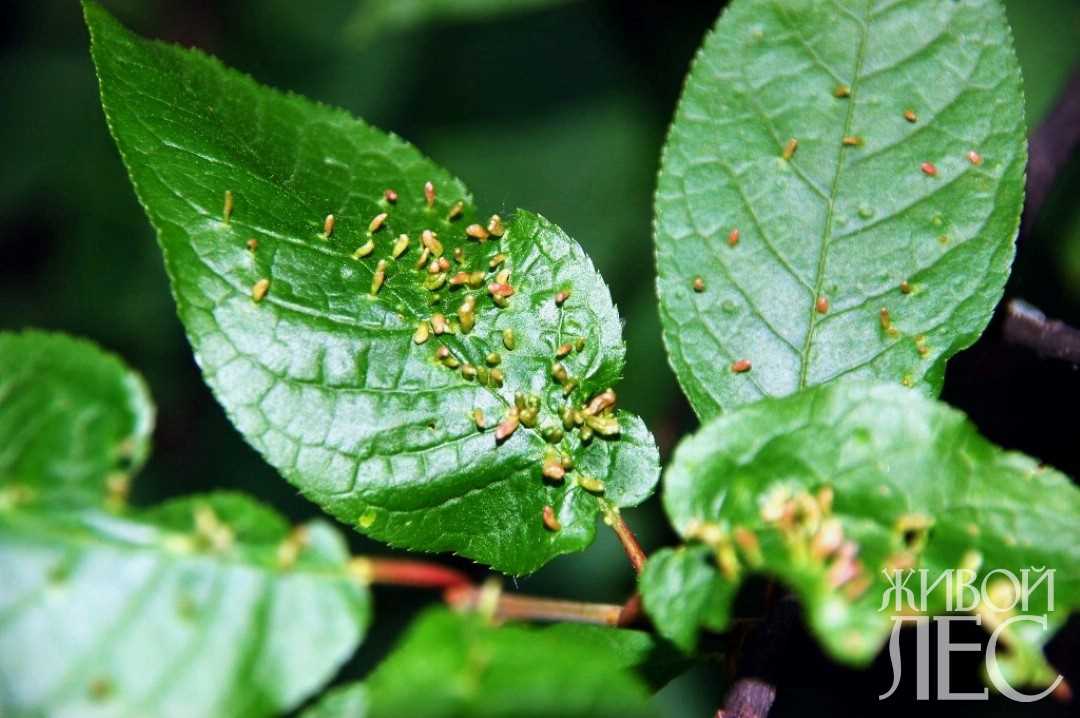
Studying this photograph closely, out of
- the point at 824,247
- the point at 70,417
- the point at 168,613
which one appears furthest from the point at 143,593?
the point at 824,247

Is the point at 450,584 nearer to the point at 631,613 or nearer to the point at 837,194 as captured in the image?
the point at 631,613

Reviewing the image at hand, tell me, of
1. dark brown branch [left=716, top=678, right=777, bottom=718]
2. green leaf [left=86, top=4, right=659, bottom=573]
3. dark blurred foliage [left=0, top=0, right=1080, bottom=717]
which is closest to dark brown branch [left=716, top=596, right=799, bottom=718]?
dark brown branch [left=716, top=678, right=777, bottom=718]

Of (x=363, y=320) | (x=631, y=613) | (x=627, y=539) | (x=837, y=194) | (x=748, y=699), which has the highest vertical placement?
(x=363, y=320)

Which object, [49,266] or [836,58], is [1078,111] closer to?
[836,58]

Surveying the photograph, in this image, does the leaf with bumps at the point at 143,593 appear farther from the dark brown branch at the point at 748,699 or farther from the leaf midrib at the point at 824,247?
the leaf midrib at the point at 824,247

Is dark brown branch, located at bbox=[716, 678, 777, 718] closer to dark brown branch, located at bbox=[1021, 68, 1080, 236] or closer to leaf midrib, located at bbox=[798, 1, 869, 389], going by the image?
leaf midrib, located at bbox=[798, 1, 869, 389]

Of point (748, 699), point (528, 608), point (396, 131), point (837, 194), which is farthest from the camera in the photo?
point (396, 131)
